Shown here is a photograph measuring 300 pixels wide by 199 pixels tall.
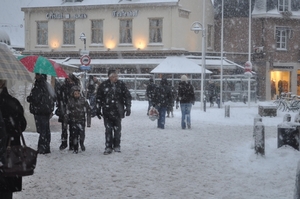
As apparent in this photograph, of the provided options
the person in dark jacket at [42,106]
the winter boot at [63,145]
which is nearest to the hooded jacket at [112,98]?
the person in dark jacket at [42,106]

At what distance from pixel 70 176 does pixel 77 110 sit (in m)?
3.29

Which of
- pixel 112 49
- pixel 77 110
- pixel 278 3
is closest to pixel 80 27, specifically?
pixel 112 49

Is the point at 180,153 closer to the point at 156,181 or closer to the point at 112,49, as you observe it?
the point at 156,181

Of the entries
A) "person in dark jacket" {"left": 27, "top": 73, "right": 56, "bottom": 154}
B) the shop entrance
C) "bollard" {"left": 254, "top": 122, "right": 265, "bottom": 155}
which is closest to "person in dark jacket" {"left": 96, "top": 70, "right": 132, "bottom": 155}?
"person in dark jacket" {"left": 27, "top": 73, "right": 56, "bottom": 154}

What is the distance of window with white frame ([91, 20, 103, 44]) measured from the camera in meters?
45.7

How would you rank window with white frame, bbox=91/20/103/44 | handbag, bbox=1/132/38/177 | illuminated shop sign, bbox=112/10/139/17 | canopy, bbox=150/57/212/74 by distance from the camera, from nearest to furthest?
handbag, bbox=1/132/38/177, canopy, bbox=150/57/212/74, illuminated shop sign, bbox=112/10/139/17, window with white frame, bbox=91/20/103/44

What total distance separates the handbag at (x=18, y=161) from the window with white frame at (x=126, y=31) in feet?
131

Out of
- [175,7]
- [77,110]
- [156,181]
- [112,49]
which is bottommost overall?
[156,181]

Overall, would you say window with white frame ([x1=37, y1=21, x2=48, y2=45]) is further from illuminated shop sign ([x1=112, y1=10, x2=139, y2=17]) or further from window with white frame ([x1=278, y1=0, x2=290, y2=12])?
window with white frame ([x1=278, y1=0, x2=290, y2=12])

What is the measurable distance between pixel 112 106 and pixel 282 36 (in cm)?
3664

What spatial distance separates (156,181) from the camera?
9.10 m

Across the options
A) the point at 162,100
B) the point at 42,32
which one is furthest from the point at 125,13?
the point at 162,100

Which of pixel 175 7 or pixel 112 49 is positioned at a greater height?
pixel 175 7

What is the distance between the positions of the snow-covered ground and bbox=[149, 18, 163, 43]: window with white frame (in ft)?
93.5
